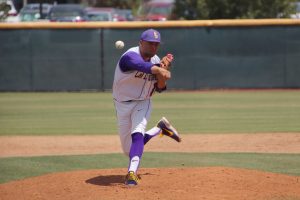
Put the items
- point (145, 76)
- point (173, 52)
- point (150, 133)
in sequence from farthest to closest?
point (173, 52)
point (150, 133)
point (145, 76)

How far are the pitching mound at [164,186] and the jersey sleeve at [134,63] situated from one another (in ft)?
4.17

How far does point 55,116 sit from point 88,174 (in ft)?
28.0

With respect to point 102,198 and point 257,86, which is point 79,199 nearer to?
point 102,198

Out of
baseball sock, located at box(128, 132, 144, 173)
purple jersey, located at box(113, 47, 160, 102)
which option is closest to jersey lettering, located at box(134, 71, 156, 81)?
purple jersey, located at box(113, 47, 160, 102)

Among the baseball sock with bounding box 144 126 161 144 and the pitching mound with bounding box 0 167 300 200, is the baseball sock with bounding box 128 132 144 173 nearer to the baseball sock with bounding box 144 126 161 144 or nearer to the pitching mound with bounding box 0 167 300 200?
the pitching mound with bounding box 0 167 300 200

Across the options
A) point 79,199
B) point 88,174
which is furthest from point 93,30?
point 79,199

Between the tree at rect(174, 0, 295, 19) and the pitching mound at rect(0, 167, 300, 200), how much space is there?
2041 cm

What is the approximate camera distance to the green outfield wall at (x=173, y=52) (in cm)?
2280

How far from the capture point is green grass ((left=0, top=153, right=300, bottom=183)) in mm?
9953

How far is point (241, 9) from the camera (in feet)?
95.6

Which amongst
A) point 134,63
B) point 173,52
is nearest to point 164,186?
point 134,63

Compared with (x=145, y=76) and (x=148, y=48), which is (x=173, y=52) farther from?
(x=148, y=48)

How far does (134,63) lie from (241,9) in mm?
21701

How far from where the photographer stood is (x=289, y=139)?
12898 mm
